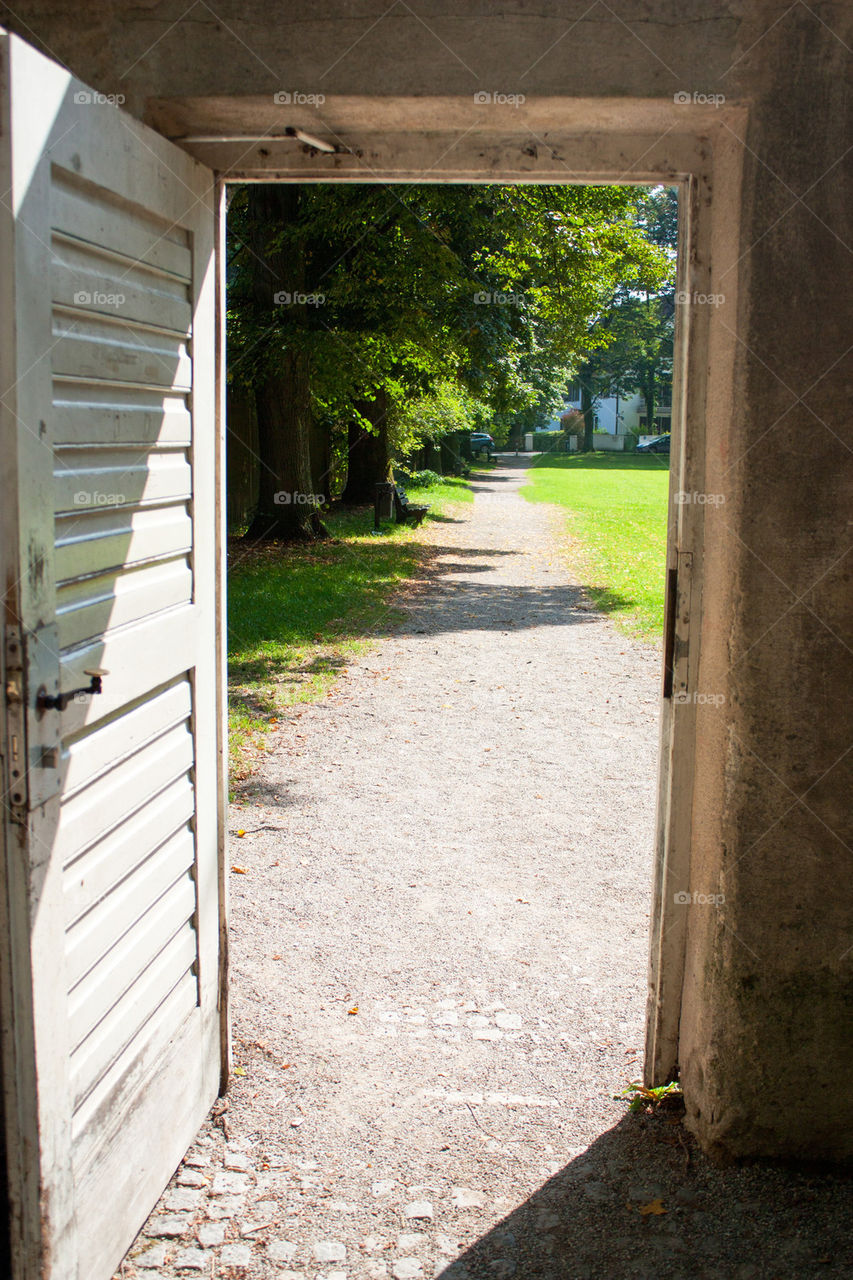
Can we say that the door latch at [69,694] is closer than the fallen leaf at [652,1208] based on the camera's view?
Yes

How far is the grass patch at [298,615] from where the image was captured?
9.09m

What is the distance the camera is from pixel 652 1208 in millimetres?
3205

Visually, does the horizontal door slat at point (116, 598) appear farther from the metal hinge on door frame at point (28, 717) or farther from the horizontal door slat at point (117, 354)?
the horizontal door slat at point (117, 354)

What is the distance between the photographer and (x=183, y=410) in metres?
3.24

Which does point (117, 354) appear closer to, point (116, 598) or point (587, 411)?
point (116, 598)

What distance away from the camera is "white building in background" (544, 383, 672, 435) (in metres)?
79.5

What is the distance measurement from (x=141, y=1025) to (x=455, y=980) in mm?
1883

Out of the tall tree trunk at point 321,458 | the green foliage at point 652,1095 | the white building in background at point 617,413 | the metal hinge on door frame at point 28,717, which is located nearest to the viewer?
the metal hinge on door frame at point 28,717

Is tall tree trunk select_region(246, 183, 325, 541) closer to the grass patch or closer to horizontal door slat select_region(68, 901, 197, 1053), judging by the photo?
the grass patch

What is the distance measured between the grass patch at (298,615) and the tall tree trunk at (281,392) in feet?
2.02

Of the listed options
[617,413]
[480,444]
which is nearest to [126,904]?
[480,444]

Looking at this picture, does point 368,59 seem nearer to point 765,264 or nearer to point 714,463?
point 765,264

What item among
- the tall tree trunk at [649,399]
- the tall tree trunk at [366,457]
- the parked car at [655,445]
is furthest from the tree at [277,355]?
the tall tree trunk at [649,399]

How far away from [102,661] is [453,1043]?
227 centimetres
